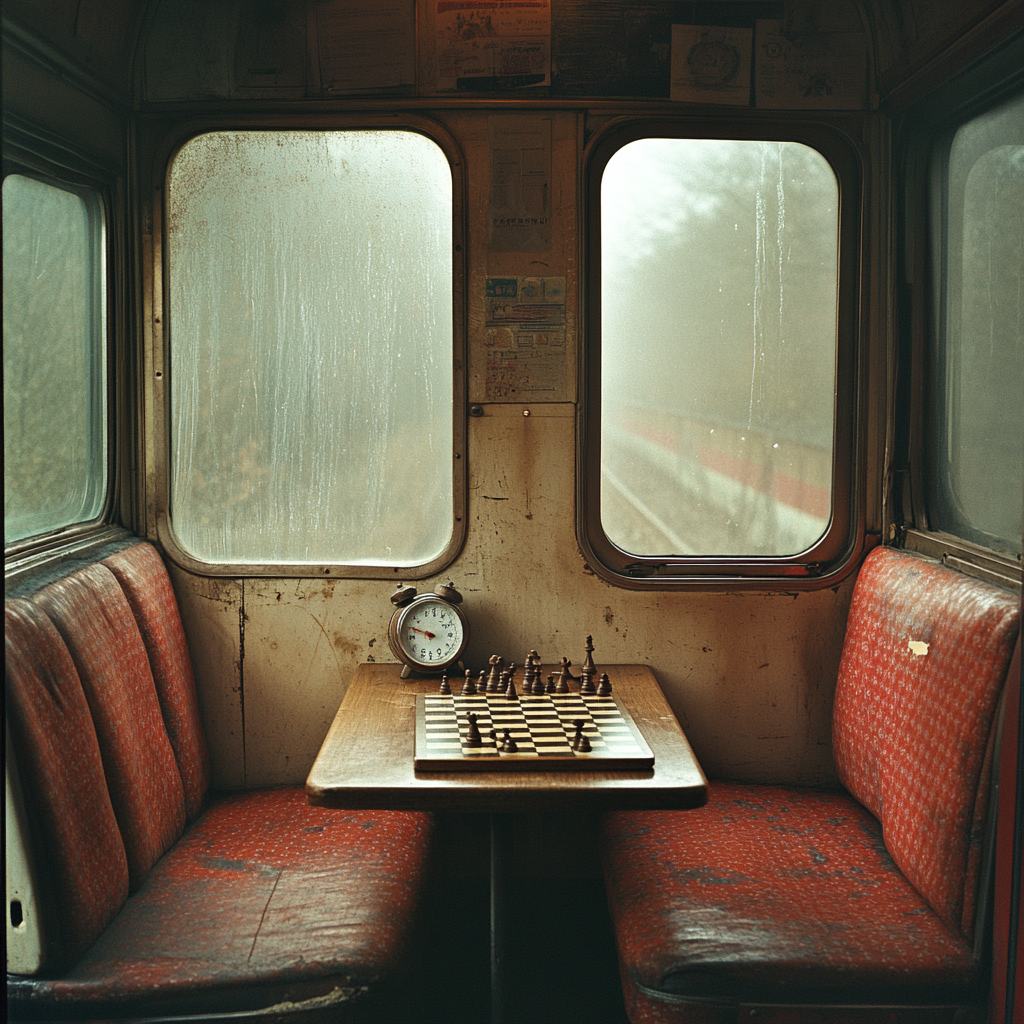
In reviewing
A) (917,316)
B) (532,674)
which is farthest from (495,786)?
(917,316)

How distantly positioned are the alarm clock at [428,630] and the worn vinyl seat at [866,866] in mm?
686

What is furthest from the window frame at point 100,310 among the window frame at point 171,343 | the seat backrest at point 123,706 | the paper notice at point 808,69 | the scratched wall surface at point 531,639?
the paper notice at point 808,69

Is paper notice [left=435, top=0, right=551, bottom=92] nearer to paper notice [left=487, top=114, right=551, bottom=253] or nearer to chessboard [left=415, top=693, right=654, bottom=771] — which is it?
paper notice [left=487, top=114, right=551, bottom=253]

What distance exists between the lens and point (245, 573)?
9.86 ft

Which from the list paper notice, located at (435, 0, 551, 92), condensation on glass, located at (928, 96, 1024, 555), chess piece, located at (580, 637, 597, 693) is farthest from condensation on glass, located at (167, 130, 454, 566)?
condensation on glass, located at (928, 96, 1024, 555)

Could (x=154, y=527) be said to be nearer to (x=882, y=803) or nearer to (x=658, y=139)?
(x=658, y=139)

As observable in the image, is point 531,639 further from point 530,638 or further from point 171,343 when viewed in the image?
point 171,343

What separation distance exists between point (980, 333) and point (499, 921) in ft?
6.47

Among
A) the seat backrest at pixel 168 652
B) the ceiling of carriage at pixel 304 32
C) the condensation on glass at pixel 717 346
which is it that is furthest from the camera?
the condensation on glass at pixel 717 346

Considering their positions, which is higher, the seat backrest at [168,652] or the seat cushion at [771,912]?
the seat backrest at [168,652]

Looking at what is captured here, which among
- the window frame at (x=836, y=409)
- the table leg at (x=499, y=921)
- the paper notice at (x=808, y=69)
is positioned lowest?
the table leg at (x=499, y=921)

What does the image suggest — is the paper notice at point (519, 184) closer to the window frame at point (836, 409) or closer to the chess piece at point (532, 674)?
the window frame at point (836, 409)

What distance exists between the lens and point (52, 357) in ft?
8.55

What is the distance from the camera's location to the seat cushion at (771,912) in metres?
2.04
